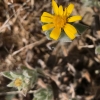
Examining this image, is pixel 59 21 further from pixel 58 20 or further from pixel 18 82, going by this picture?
pixel 18 82

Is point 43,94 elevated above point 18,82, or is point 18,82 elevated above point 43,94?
point 18,82

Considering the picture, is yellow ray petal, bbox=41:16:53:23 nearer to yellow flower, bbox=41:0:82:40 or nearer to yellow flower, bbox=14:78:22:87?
yellow flower, bbox=41:0:82:40

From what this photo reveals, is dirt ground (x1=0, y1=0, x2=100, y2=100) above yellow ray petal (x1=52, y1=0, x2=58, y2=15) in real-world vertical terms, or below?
below

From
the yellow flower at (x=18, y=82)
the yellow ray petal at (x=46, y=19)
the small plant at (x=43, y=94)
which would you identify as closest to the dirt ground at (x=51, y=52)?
the small plant at (x=43, y=94)

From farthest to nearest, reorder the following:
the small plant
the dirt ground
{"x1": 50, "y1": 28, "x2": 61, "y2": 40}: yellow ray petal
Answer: the dirt ground
the small plant
{"x1": 50, "y1": 28, "x2": 61, "y2": 40}: yellow ray petal

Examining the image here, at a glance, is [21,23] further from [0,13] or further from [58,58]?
[58,58]

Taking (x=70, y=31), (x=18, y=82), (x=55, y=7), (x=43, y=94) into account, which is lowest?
(x=43, y=94)

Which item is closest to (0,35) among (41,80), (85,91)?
(41,80)

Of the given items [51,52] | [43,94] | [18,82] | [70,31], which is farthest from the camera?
[51,52]

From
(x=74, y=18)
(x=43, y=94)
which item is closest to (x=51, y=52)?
(x=43, y=94)

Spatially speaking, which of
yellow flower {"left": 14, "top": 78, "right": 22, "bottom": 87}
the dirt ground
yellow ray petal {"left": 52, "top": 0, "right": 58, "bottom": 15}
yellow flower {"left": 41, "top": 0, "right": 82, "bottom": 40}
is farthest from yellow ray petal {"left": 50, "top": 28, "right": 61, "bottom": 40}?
the dirt ground
